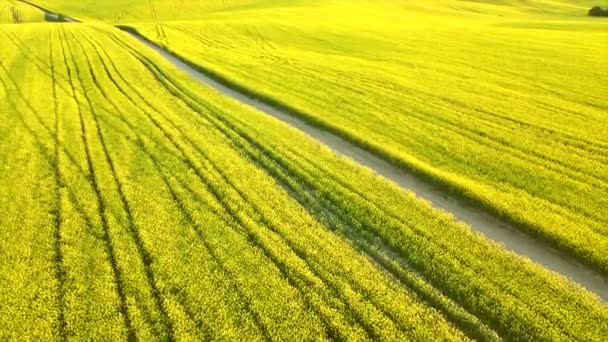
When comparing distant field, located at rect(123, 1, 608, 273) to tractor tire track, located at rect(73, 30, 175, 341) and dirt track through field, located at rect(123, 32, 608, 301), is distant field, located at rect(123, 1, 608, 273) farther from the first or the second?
tractor tire track, located at rect(73, 30, 175, 341)

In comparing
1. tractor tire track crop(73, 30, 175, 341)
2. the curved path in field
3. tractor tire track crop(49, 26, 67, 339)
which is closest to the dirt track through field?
the curved path in field

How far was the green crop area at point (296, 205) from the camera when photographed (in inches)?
447

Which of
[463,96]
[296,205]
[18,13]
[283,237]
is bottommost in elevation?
[283,237]

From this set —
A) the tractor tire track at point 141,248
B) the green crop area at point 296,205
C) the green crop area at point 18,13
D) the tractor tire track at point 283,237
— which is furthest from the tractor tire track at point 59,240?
the green crop area at point 18,13

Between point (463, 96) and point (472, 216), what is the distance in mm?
16245

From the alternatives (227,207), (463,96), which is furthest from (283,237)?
(463,96)

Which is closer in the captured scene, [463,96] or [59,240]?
[59,240]

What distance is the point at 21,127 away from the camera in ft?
75.9

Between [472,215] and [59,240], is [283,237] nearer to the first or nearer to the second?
[59,240]

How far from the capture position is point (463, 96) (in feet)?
99.9

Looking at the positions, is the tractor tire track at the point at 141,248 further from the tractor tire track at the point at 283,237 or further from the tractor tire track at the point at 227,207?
the tractor tire track at the point at 283,237

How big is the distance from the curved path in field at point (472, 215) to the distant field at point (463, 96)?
410 mm

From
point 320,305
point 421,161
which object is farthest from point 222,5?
point 320,305

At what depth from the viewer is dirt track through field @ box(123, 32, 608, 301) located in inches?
522
